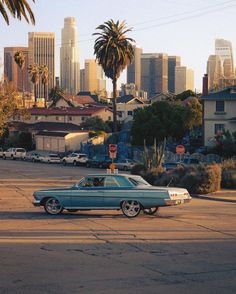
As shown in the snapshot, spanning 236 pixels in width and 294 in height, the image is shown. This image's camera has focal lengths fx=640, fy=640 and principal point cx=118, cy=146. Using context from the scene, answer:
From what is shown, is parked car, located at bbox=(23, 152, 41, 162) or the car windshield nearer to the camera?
the car windshield

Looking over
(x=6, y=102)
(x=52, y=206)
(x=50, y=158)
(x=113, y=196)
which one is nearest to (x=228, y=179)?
(x=113, y=196)

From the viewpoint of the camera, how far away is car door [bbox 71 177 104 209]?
21156mm

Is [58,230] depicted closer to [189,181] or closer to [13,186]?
[189,181]

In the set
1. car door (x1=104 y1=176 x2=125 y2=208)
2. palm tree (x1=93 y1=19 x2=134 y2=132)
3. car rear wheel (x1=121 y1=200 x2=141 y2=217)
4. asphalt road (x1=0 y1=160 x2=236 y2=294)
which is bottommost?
asphalt road (x1=0 y1=160 x2=236 y2=294)

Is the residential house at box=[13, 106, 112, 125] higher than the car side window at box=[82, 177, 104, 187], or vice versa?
the residential house at box=[13, 106, 112, 125]

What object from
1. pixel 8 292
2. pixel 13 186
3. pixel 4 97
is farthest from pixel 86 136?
pixel 8 292

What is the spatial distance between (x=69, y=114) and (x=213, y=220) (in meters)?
73.4

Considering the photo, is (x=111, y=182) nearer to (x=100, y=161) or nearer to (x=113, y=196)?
(x=113, y=196)

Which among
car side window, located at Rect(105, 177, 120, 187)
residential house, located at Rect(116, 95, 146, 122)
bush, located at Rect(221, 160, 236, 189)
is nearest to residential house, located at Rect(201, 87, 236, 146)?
bush, located at Rect(221, 160, 236, 189)

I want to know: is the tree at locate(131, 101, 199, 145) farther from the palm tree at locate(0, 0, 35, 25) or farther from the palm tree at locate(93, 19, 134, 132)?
the palm tree at locate(0, 0, 35, 25)

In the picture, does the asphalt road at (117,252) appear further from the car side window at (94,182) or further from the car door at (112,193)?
the car side window at (94,182)

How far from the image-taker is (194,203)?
27.5 metres

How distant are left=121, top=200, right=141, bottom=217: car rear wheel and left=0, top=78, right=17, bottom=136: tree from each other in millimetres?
24382

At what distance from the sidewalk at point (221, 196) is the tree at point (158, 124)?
3423cm
